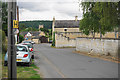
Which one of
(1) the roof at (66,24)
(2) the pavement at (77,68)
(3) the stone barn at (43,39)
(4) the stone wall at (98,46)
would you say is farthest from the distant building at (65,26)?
(2) the pavement at (77,68)

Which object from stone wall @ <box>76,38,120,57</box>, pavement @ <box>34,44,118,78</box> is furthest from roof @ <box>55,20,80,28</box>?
pavement @ <box>34,44,118,78</box>

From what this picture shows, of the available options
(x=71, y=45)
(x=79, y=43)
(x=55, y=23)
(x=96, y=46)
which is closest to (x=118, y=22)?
(x=96, y=46)

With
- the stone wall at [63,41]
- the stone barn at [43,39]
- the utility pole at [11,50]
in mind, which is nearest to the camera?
the utility pole at [11,50]

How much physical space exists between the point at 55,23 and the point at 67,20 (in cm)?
465

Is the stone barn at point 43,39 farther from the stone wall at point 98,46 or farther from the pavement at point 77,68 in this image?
the pavement at point 77,68

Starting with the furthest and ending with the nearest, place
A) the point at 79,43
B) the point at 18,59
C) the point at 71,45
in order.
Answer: the point at 71,45, the point at 79,43, the point at 18,59

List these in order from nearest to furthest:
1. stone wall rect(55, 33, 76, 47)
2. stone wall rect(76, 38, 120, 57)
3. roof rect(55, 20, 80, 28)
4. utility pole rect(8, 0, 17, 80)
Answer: utility pole rect(8, 0, 17, 80) → stone wall rect(76, 38, 120, 57) → stone wall rect(55, 33, 76, 47) → roof rect(55, 20, 80, 28)

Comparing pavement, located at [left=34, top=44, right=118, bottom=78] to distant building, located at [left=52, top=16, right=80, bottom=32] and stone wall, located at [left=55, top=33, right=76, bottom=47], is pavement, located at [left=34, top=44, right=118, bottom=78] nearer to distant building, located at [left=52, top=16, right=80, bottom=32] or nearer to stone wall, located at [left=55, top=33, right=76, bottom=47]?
stone wall, located at [left=55, top=33, right=76, bottom=47]

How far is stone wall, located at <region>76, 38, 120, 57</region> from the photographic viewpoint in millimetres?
18828

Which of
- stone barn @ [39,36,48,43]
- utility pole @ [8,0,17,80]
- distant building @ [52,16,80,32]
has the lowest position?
stone barn @ [39,36,48,43]

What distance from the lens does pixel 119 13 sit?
17312 millimetres

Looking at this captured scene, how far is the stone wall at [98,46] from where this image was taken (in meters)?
18.8

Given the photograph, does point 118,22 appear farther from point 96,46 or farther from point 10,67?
point 10,67

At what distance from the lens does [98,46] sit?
22.4 m
